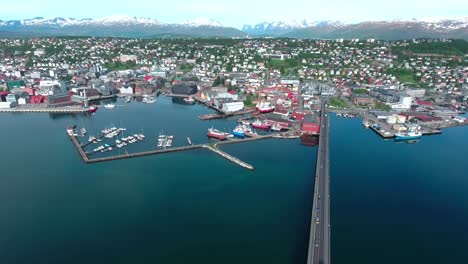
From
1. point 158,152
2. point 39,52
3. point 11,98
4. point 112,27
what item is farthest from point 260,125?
point 112,27

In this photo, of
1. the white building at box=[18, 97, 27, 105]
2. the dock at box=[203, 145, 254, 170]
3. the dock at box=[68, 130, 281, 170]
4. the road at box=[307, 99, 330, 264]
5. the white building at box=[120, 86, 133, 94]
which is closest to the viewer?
the road at box=[307, 99, 330, 264]

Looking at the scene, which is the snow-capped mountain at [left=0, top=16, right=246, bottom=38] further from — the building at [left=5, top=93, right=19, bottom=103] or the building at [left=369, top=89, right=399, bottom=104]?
the building at [left=5, top=93, right=19, bottom=103]

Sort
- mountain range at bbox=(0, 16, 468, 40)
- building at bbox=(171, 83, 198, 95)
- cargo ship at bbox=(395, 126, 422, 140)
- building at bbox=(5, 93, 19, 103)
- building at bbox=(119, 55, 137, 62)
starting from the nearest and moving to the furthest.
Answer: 1. cargo ship at bbox=(395, 126, 422, 140)
2. building at bbox=(5, 93, 19, 103)
3. building at bbox=(171, 83, 198, 95)
4. building at bbox=(119, 55, 137, 62)
5. mountain range at bbox=(0, 16, 468, 40)

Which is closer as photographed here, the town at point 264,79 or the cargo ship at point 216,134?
the cargo ship at point 216,134

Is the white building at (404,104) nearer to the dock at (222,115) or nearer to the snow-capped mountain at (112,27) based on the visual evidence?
the dock at (222,115)

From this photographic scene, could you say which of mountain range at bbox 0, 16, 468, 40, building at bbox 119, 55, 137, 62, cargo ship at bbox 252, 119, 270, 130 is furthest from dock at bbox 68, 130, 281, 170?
mountain range at bbox 0, 16, 468, 40

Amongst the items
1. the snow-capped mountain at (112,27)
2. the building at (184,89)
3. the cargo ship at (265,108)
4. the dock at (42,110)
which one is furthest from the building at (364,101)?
the snow-capped mountain at (112,27)

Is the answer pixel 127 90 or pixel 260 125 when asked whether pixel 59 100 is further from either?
pixel 260 125

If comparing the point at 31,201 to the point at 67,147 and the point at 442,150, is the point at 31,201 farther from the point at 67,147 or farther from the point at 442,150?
the point at 442,150
